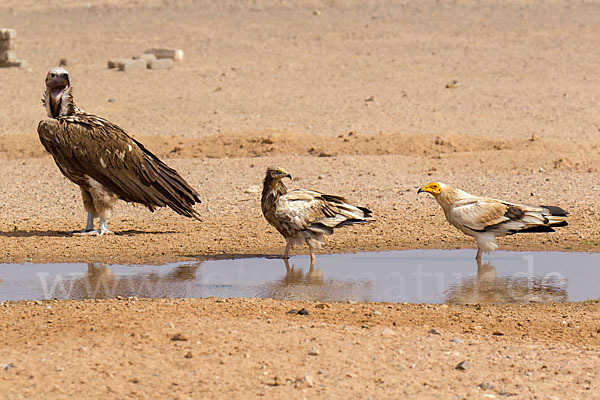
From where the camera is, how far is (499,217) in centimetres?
1014

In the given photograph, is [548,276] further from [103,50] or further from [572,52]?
[103,50]

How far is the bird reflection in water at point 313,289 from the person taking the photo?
8.89 metres

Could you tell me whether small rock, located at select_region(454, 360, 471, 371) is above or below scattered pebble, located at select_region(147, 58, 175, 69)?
below

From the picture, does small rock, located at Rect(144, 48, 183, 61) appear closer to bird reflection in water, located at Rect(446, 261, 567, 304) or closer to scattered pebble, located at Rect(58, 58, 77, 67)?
scattered pebble, located at Rect(58, 58, 77, 67)

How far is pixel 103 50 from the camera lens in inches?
1210

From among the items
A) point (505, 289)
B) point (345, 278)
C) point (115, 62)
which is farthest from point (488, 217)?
point (115, 62)

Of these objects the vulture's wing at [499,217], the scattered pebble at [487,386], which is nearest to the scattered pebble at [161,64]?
the vulture's wing at [499,217]

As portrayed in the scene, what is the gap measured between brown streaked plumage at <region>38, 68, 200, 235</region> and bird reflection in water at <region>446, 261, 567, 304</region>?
355 cm

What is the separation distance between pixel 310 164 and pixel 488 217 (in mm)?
5779

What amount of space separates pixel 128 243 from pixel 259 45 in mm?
20255

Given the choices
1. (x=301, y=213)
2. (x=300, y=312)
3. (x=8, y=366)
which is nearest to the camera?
(x=8, y=366)

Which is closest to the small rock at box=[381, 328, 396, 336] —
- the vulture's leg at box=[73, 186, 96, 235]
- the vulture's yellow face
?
the vulture's yellow face

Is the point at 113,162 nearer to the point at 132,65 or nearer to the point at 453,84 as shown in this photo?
the point at 453,84

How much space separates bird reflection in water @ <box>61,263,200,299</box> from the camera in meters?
8.98
